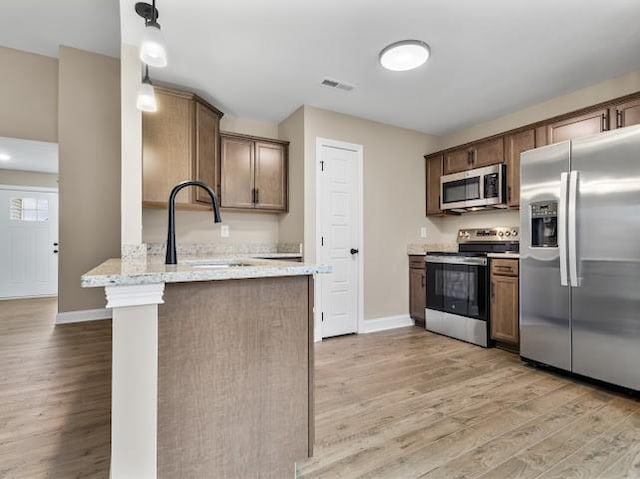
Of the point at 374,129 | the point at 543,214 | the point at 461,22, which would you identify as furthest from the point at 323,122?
the point at 543,214

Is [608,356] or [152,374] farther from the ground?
[152,374]

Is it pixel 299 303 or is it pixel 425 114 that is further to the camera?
pixel 425 114

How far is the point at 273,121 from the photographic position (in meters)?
4.12

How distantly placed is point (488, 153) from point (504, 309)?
5.71 ft

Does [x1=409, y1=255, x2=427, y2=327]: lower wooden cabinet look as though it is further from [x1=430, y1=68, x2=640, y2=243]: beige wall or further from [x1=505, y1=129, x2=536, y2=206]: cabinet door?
[x1=505, y1=129, x2=536, y2=206]: cabinet door

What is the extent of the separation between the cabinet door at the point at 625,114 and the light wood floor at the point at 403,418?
2143 mm

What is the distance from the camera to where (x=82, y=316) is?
386 centimetres

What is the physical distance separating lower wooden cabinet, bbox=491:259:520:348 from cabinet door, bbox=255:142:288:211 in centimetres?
242

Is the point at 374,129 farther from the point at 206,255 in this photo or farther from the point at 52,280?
the point at 52,280

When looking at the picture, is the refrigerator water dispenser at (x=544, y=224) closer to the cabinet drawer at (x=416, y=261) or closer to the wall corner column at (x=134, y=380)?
Result: the cabinet drawer at (x=416, y=261)

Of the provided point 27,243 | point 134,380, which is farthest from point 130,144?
point 27,243

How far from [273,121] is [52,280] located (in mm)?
5470

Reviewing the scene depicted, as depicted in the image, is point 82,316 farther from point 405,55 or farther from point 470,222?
point 470,222

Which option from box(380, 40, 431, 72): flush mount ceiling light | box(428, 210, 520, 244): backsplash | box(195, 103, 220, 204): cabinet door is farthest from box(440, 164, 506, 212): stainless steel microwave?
box(195, 103, 220, 204): cabinet door
